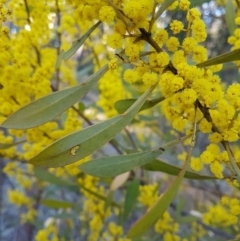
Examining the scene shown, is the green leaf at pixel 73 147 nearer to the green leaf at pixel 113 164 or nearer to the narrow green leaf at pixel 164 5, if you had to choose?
the green leaf at pixel 113 164

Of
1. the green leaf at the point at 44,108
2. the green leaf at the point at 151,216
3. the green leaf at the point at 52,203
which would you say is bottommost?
the green leaf at the point at 151,216

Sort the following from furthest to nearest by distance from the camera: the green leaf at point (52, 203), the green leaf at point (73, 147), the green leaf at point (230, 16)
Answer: the green leaf at point (52, 203) → the green leaf at point (230, 16) → the green leaf at point (73, 147)

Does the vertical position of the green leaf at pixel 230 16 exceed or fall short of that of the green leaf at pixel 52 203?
it exceeds it


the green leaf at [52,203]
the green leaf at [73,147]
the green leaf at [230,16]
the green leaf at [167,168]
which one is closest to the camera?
the green leaf at [73,147]

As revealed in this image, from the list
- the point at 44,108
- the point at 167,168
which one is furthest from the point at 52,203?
the point at 44,108

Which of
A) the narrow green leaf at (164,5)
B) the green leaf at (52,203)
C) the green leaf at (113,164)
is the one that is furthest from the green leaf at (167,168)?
the green leaf at (52,203)

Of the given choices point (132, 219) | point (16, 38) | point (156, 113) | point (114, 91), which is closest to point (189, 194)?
point (132, 219)

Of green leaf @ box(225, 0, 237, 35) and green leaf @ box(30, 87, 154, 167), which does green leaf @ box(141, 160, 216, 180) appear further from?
green leaf @ box(225, 0, 237, 35)

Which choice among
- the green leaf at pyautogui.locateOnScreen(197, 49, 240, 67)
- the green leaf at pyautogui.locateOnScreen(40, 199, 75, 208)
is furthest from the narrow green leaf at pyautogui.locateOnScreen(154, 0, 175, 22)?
the green leaf at pyautogui.locateOnScreen(40, 199, 75, 208)
